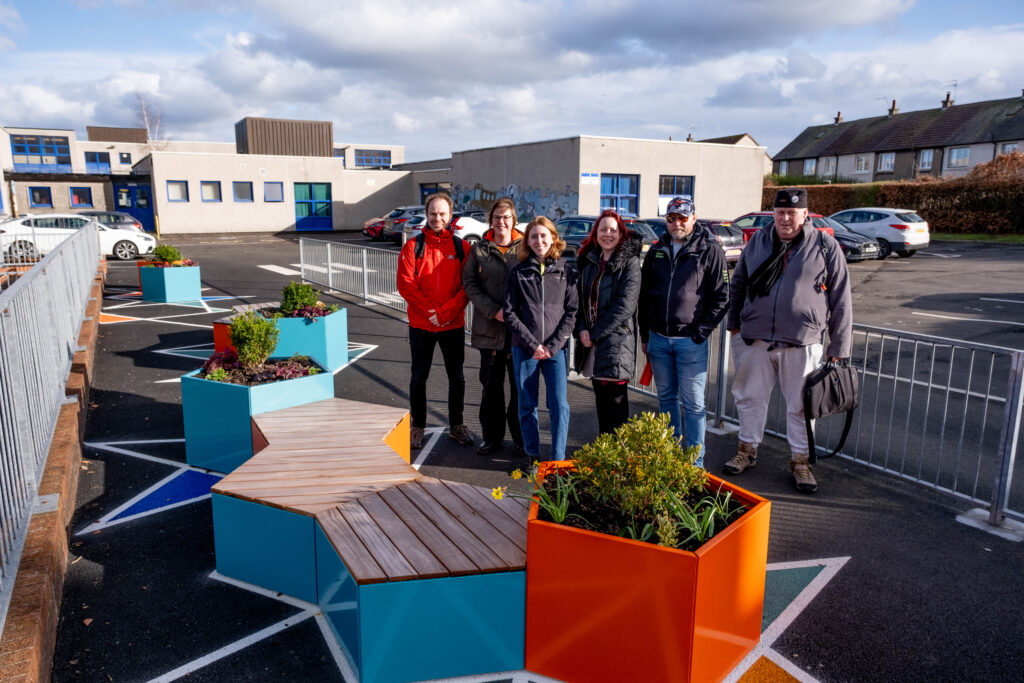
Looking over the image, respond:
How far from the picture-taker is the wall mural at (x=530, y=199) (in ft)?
92.9

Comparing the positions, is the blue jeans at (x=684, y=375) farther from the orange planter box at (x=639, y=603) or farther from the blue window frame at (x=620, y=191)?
the blue window frame at (x=620, y=191)

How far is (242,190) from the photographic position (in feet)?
124

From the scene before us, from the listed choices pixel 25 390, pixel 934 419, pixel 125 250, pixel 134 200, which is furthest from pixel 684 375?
pixel 134 200

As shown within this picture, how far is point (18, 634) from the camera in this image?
2.89 meters

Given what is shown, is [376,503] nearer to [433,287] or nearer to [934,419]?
[433,287]

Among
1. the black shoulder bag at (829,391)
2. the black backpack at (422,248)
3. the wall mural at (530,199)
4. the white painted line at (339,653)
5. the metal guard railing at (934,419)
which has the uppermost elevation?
the wall mural at (530,199)

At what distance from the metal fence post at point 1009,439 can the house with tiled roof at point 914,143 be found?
46.9 m

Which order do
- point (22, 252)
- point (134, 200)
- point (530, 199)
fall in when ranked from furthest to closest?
1. point (134, 200)
2. point (530, 199)
3. point (22, 252)

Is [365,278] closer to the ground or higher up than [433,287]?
closer to the ground

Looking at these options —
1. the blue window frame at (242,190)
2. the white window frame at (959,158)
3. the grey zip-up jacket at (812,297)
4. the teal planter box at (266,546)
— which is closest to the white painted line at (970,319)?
the grey zip-up jacket at (812,297)

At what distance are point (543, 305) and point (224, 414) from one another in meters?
2.64

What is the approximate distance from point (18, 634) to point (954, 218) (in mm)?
36701

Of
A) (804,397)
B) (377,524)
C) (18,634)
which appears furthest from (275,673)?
(804,397)

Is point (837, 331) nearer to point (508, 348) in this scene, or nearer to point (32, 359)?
point (508, 348)
